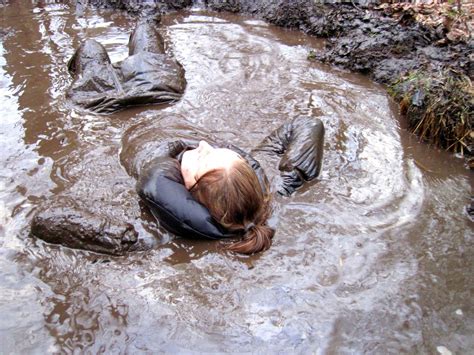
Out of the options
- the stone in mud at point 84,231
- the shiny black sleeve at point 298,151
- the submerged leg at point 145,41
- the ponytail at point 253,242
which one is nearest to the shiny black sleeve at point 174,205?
the ponytail at point 253,242

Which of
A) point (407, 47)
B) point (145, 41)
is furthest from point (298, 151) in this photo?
point (407, 47)

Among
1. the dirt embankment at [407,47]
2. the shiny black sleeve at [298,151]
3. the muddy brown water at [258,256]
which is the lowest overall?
the muddy brown water at [258,256]

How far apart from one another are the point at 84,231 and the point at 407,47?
16.1 feet

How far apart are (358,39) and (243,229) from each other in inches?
168

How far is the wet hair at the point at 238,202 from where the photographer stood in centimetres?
291

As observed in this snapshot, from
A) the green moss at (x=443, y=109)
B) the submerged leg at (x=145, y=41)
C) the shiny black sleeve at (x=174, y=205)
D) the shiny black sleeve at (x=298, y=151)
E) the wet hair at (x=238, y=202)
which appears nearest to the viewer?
the wet hair at (x=238, y=202)

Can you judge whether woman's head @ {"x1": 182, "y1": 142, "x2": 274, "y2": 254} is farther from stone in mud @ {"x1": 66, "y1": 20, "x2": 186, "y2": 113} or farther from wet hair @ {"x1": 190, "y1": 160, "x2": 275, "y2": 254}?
stone in mud @ {"x1": 66, "y1": 20, "x2": 186, "y2": 113}

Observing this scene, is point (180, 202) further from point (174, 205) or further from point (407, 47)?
point (407, 47)

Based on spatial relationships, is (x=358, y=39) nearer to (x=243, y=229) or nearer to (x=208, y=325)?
(x=243, y=229)

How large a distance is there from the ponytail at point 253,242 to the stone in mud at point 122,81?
→ 249cm

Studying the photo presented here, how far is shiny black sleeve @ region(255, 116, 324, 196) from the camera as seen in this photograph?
3.74 metres

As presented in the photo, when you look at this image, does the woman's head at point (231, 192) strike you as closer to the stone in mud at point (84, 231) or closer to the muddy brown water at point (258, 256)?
the muddy brown water at point (258, 256)

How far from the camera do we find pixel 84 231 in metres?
3.11

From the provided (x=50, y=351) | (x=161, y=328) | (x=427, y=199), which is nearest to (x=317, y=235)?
(x=427, y=199)
